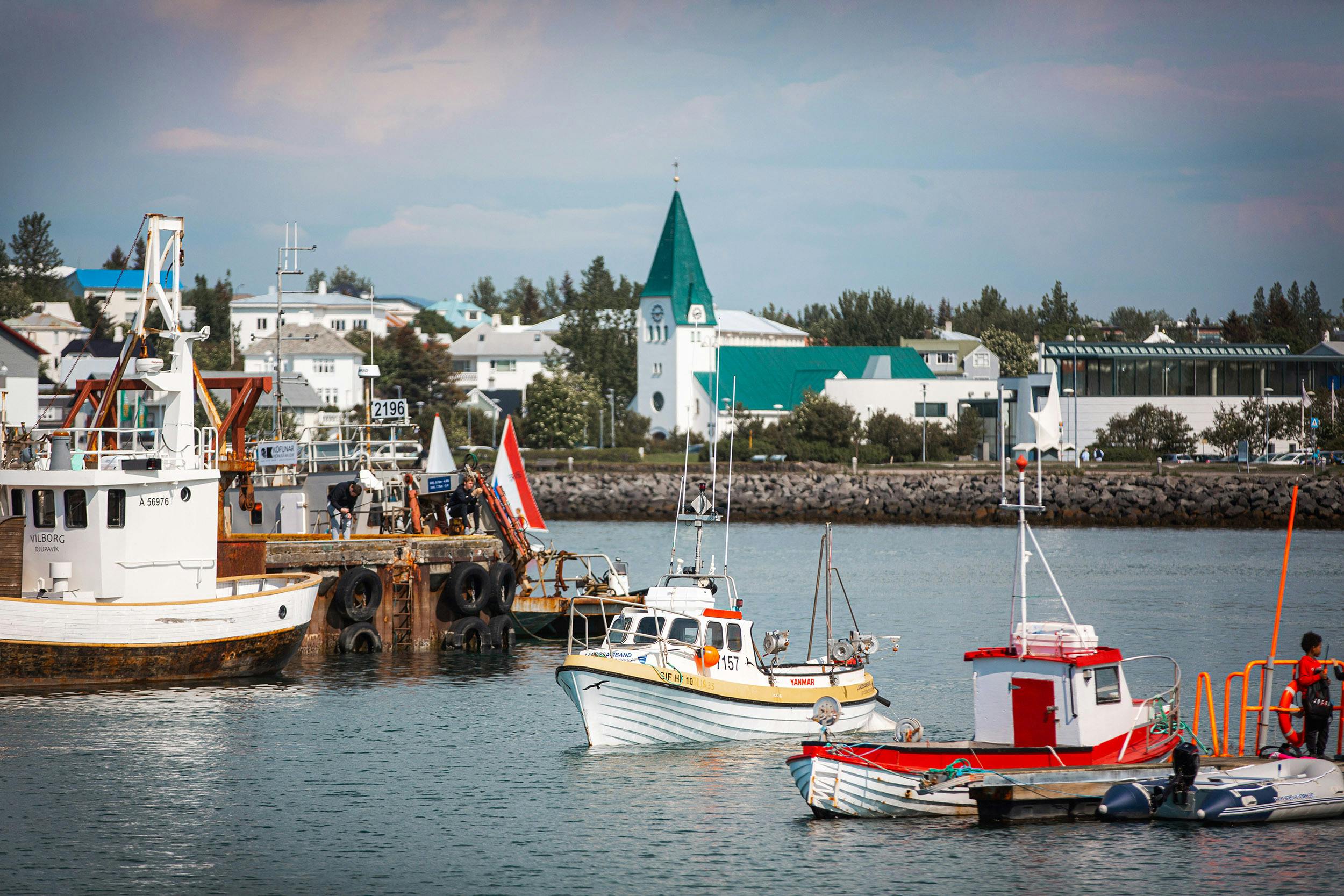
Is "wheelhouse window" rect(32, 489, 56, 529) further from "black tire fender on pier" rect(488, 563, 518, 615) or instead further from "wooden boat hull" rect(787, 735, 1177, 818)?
"wooden boat hull" rect(787, 735, 1177, 818)

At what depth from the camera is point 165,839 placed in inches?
830

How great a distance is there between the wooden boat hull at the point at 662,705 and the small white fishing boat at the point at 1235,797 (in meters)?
6.11

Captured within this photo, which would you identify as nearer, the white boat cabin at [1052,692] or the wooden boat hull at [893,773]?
the wooden boat hull at [893,773]

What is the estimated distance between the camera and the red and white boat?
70.7 feet

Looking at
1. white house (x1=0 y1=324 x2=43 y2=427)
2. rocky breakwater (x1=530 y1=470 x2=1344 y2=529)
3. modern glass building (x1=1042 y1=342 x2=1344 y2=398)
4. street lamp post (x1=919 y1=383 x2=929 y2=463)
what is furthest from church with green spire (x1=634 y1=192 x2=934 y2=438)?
white house (x1=0 y1=324 x2=43 y2=427)

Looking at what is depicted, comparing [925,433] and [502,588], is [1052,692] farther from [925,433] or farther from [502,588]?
[925,433]

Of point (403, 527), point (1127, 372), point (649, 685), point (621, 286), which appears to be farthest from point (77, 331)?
point (649, 685)

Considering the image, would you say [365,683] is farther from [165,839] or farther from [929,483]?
[929,483]

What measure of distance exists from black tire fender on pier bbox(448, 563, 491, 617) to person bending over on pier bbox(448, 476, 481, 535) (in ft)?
6.75

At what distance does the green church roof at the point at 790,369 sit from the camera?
429 feet

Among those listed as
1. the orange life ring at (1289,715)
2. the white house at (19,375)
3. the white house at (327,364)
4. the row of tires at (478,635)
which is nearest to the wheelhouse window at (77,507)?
the row of tires at (478,635)

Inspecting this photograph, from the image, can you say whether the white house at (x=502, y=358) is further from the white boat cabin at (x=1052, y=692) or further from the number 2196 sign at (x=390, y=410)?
the white boat cabin at (x=1052, y=692)

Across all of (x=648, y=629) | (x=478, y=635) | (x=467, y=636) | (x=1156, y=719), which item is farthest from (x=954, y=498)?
(x=1156, y=719)

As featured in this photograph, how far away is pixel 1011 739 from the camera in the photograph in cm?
2223
